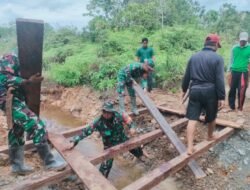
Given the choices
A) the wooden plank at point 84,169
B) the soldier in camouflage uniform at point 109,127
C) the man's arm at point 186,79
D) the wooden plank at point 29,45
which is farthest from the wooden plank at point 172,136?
the wooden plank at point 29,45

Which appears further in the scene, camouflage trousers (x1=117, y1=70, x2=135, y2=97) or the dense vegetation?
the dense vegetation

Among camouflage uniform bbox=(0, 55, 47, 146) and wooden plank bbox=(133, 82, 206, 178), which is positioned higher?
camouflage uniform bbox=(0, 55, 47, 146)

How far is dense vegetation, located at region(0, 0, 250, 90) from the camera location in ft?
32.1

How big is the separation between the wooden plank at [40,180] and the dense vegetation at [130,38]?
5321 mm

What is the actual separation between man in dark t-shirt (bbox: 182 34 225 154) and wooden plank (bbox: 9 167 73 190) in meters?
1.89

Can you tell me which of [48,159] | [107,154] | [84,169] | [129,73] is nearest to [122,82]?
[129,73]

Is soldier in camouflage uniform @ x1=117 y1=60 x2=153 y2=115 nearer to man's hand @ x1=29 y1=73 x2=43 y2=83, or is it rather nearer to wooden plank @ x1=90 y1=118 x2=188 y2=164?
wooden plank @ x1=90 y1=118 x2=188 y2=164

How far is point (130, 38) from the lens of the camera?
1176 cm

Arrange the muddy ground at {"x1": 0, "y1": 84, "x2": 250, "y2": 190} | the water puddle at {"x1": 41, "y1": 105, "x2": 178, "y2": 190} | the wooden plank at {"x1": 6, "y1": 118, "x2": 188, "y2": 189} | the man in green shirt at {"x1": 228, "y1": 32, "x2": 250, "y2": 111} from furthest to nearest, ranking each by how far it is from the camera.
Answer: the man in green shirt at {"x1": 228, "y1": 32, "x2": 250, "y2": 111} → the water puddle at {"x1": 41, "y1": 105, "x2": 178, "y2": 190} → the muddy ground at {"x1": 0, "y1": 84, "x2": 250, "y2": 190} → the wooden plank at {"x1": 6, "y1": 118, "x2": 188, "y2": 189}

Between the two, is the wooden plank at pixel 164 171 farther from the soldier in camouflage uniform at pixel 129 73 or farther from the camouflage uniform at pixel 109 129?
the soldier in camouflage uniform at pixel 129 73

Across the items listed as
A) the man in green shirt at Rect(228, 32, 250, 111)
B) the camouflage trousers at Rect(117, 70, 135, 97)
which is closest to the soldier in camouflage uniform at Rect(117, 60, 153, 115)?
the camouflage trousers at Rect(117, 70, 135, 97)

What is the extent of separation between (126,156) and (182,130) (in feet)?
4.23

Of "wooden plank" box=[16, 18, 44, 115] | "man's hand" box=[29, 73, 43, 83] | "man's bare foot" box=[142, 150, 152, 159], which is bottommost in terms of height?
"man's bare foot" box=[142, 150, 152, 159]

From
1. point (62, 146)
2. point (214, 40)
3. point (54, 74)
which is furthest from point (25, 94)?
point (54, 74)
